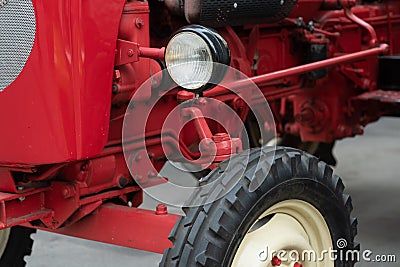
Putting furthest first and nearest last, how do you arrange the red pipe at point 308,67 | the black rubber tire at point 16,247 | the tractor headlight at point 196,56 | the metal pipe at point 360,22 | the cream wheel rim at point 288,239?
the metal pipe at point 360,22, the black rubber tire at point 16,247, the red pipe at point 308,67, the cream wheel rim at point 288,239, the tractor headlight at point 196,56

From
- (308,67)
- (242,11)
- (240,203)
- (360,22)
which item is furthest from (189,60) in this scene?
(360,22)

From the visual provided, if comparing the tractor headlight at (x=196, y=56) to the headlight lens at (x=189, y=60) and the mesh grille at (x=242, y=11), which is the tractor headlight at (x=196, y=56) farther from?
the mesh grille at (x=242, y=11)

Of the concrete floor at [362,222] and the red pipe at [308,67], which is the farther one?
the concrete floor at [362,222]

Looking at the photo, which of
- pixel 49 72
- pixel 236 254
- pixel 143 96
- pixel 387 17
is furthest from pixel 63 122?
pixel 387 17

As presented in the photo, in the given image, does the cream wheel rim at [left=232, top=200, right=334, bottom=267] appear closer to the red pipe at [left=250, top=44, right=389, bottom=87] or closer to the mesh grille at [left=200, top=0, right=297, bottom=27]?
the red pipe at [left=250, top=44, right=389, bottom=87]

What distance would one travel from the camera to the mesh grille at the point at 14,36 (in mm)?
2553

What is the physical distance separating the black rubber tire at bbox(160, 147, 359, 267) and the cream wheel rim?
0.16 feet

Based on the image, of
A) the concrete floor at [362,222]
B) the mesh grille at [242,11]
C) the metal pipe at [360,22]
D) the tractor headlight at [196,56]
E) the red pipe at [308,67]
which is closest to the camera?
the tractor headlight at [196,56]

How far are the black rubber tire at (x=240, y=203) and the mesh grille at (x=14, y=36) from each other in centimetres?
76

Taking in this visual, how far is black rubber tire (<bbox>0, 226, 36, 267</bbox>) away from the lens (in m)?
3.51

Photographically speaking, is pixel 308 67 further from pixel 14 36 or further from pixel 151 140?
pixel 14 36

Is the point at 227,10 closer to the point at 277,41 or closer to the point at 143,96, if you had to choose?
the point at 143,96

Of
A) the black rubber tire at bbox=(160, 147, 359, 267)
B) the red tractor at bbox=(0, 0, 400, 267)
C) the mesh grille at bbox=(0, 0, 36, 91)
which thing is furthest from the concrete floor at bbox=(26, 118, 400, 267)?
the mesh grille at bbox=(0, 0, 36, 91)

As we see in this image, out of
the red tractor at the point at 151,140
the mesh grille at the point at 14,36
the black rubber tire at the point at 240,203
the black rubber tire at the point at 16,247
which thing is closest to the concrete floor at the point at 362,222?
the black rubber tire at the point at 16,247
